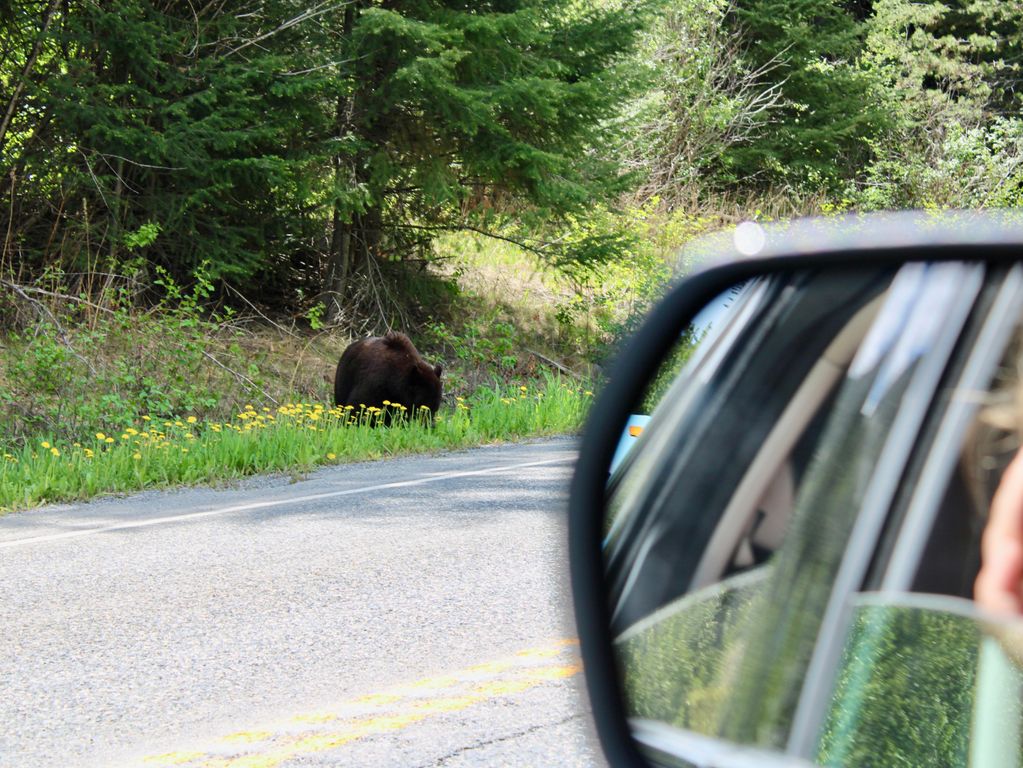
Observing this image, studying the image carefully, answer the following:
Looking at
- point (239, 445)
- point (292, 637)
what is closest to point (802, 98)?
point (239, 445)

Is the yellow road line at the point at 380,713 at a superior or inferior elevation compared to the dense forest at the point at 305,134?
inferior

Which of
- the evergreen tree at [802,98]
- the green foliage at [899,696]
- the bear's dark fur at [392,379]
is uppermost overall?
the evergreen tree at [802,98]

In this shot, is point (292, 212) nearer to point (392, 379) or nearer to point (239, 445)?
point (392, 379)

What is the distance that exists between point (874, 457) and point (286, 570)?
16.3ft

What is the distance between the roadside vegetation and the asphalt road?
127 inches

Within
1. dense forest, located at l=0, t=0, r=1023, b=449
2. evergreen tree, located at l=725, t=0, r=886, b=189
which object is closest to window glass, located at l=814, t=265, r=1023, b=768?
dense forest, located at l=0, t=0, r=1023, b=449

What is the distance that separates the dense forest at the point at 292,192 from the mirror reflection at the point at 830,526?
36.4 ft

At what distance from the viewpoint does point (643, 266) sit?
765 inches

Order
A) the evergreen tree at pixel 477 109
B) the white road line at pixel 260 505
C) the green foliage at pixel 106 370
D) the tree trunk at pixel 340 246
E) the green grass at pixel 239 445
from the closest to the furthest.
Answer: the white road line at pixel 260 505
the green grass at pixel 239 445
the green foliage at pixel 106 370
the evergreen tree at pixel 477 109
the tree trunk at pixel 340 246

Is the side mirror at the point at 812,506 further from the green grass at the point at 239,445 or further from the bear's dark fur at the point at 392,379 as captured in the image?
the bear's dark fur at the point at 392,379

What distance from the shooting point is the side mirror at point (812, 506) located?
1.27 meters

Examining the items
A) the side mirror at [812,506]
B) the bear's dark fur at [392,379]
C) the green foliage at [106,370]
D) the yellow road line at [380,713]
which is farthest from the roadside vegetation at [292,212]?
the side mirror at [812,506]

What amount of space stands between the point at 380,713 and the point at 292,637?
3.41 ft

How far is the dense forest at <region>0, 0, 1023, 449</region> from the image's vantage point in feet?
47.6
